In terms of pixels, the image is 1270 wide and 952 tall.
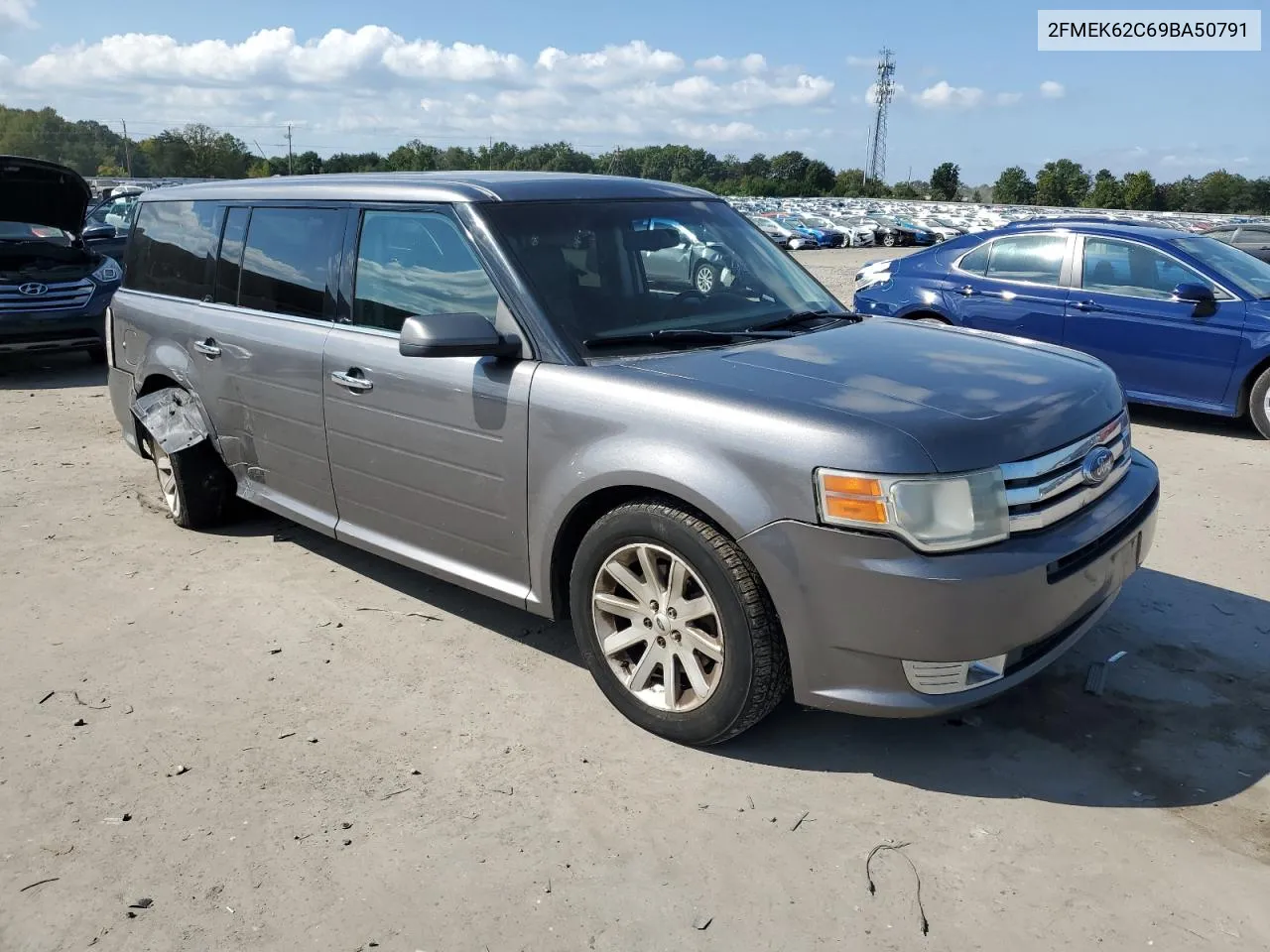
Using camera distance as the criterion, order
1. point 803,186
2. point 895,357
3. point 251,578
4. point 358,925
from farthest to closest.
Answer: point 803,186 < point 251,578 < point 895,357 < point 358,925

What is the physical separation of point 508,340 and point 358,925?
1.95m

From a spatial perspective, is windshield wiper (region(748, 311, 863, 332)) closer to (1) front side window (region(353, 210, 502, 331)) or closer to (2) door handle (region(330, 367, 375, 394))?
(1) front side window (region(353, 210, 502, 331))

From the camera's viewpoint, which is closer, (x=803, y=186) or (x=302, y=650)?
(x=302, y=650)

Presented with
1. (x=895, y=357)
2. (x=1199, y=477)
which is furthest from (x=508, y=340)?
(x=1199, y=477)

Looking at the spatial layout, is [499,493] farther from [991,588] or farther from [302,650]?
[991,588]

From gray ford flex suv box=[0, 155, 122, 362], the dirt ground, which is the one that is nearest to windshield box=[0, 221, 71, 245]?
gray ford flex suv box=[0, 155, 122, 362]

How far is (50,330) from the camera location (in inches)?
408

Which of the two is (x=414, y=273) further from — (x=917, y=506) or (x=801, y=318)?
(x=917, y=506)

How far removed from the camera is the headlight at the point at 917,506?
2.86 metres

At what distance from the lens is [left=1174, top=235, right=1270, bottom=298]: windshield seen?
778 centimetres

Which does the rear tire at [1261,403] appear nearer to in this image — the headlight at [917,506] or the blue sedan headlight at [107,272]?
the headlight at [917,506]

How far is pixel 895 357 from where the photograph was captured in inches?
143

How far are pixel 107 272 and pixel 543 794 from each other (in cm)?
1014

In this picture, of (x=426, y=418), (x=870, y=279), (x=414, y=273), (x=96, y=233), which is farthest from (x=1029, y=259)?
Result: (x=96, y=233)
